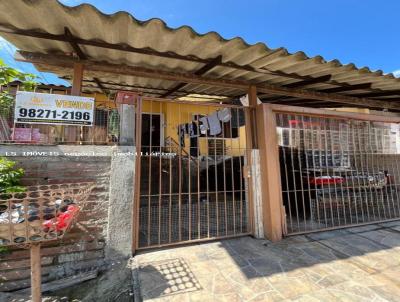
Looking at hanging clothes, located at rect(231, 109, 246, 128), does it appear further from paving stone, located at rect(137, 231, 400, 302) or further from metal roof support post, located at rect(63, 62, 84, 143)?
metal roof support post, located at rect(63, 62, 84, 143)

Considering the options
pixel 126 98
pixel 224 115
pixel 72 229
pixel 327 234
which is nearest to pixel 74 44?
pixel 126 98

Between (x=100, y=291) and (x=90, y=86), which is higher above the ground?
(x=90, y=86)

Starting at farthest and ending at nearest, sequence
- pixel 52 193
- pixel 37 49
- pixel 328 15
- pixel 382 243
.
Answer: pixel 328 15 → pixel 382 243 → pixel 37 49 → pixel 52 193

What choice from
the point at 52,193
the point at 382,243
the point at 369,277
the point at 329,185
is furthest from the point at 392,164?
the point at 52,193

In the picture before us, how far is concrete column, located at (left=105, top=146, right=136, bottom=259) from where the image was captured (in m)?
3.31

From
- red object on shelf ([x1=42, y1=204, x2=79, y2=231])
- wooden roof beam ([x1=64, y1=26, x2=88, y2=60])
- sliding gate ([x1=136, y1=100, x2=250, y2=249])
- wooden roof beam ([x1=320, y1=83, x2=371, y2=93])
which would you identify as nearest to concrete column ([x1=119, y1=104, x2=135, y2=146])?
sliding gate ([x1=136, y1=100, x2=250, y2=249])

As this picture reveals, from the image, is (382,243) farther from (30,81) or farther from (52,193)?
(30,81)

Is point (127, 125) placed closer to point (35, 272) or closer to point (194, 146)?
point (194, 146)

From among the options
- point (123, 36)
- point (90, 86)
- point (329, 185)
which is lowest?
point (329, 185)

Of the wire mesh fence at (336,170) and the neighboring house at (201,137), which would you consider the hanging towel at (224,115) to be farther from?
the wire mesh fence at (336,170)

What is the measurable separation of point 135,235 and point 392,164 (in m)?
6.34

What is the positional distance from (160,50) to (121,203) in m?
2.31

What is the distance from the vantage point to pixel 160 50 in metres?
3.29

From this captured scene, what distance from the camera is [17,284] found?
287 cm
